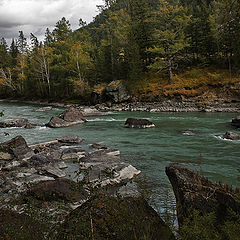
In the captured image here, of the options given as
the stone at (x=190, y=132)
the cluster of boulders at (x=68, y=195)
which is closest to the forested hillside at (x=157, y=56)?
the stone at (x=190, y=132)

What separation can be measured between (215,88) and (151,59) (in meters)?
15.3

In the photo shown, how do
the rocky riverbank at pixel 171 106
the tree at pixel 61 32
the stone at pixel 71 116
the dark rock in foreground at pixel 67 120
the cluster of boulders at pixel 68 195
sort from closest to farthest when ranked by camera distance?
the cluster of boulders at pixel 68 195 < the dark rock in foreground at pixel 67 120 < the stone at pixel 71 116 < the rocky riverbank at pixel 171 106 < the tree at pixel 61 32

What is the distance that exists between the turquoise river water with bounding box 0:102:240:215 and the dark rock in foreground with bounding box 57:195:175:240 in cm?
207

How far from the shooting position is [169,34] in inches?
1464

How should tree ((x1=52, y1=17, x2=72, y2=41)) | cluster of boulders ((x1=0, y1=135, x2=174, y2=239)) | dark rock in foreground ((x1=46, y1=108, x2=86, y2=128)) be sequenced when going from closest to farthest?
cluster of boulders ((x1=0, y1=135, x2=174, y2=239)), dark rock in foreground ((x1=46, y1=108, x2=86, y2=128)), tree ((x1=52, y1=17, x2=72, y2=41))

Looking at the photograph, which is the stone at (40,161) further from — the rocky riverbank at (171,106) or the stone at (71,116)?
the rocky riverbank at (171,106)

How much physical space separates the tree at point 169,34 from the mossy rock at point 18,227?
115 feet

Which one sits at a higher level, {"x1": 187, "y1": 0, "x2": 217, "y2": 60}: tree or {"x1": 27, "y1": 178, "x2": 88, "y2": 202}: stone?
{"x1": 187, "y1": 0, "x2": 217, "y2": 60}: tree

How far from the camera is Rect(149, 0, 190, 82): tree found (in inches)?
1453

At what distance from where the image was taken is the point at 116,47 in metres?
43.2

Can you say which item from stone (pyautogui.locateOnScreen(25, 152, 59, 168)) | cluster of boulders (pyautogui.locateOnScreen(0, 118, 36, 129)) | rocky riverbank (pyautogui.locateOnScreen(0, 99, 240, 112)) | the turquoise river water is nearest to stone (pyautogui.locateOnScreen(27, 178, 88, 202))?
the turquoise river water

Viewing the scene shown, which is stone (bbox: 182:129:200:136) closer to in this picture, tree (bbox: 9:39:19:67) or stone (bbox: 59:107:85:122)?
stone (bbox: 59:107:85:122)

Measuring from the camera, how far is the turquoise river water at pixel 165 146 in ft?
32.6

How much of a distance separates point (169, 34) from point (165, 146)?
2740cm
